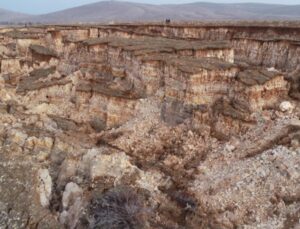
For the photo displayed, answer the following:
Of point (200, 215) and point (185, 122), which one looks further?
point (185, 122)

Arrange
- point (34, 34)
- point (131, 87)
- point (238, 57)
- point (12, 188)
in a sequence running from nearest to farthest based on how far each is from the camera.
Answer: point (12, 188) → point (131, 87) → point (238, 57) → point (34, 34)

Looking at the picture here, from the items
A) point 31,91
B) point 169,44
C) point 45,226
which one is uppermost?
point 169,44

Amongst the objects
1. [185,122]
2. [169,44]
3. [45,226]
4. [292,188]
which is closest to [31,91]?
[169,44]

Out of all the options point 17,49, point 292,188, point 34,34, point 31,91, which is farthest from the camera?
point 34,34

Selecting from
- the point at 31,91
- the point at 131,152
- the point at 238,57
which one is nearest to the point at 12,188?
the point at 131,152

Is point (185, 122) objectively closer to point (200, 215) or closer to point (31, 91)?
point (200, 215)

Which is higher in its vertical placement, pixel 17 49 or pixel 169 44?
pixel 169 44

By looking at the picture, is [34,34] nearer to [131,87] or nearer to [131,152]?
[131,87]
